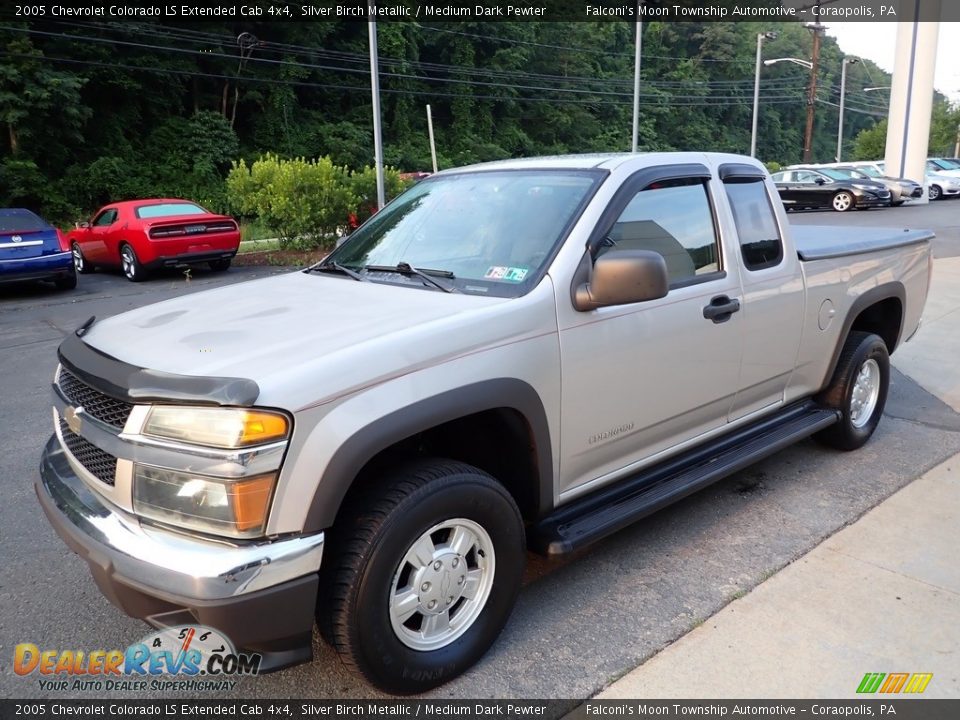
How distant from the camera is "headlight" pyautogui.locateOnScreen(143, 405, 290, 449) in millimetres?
2213

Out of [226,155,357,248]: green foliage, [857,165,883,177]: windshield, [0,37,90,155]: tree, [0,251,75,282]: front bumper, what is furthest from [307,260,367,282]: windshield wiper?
[0,37,90,155]: tree

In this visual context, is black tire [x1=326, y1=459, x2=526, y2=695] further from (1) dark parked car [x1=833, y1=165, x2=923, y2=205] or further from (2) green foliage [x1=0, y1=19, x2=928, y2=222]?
(1) dark parked car [x1=833, y1=165, x2=923, y2=205]

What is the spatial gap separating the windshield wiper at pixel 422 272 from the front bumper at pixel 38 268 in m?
10.9

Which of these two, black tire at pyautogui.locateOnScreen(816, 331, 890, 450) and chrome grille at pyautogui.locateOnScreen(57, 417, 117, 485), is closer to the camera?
chrome grille at pyautogui.locateOnScreen(57, 417, 117, 485)

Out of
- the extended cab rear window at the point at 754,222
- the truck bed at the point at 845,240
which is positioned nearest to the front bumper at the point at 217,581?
the extended cab rear window at the point at 754,222

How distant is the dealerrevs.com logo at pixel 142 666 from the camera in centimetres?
281

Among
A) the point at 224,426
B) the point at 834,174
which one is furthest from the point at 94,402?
the point at 834,174

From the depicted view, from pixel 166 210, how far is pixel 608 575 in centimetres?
1334

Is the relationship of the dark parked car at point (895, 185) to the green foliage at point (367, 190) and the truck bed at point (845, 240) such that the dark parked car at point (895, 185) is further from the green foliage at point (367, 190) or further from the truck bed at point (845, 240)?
the truck bed at point (845, 240)

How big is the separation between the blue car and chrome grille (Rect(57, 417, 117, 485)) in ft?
35.7

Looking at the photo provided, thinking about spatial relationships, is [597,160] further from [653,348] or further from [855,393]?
[855,393]

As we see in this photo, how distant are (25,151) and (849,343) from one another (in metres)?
34.2

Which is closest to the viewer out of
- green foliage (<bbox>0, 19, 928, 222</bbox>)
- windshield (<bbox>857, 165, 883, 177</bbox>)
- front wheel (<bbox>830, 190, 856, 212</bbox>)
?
front wheel (<bbox>830, 190, 856, 212</bbox>)

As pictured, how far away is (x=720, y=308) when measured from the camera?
3.62m
